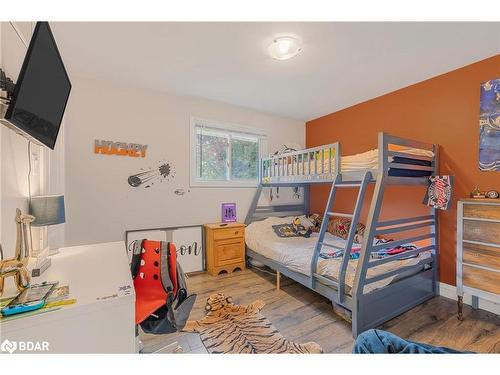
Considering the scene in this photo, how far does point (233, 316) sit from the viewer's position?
2.09 m

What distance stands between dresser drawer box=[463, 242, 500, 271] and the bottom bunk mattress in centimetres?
36

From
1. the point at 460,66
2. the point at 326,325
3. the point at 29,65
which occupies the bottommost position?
the point at 326,325

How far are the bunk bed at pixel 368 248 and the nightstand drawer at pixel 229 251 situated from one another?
0.32 meters

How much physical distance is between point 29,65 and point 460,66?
3.59 meters

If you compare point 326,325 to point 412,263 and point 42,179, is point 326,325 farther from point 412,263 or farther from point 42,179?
point 42,179

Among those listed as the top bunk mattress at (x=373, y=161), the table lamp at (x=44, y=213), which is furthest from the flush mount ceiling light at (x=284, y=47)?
the table lamp at (x=44, y=213)

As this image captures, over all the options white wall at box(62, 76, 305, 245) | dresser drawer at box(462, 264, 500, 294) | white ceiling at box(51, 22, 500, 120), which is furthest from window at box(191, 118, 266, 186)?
dresser drawer at box(462, 264, 500, 294)

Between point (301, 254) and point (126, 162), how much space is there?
2462mm

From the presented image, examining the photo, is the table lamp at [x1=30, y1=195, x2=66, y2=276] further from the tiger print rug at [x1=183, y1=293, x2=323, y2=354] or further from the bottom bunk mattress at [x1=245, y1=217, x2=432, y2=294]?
the bottom bunk mattress at [x1=245, y1=217, x2=432, y2=294]

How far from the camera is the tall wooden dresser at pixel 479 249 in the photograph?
1.90m

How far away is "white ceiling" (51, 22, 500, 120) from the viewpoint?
1.78 metres

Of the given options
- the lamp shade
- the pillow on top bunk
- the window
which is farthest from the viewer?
the window

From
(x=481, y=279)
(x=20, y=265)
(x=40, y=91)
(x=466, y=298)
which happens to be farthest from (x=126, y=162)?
(x=466, y=298)
